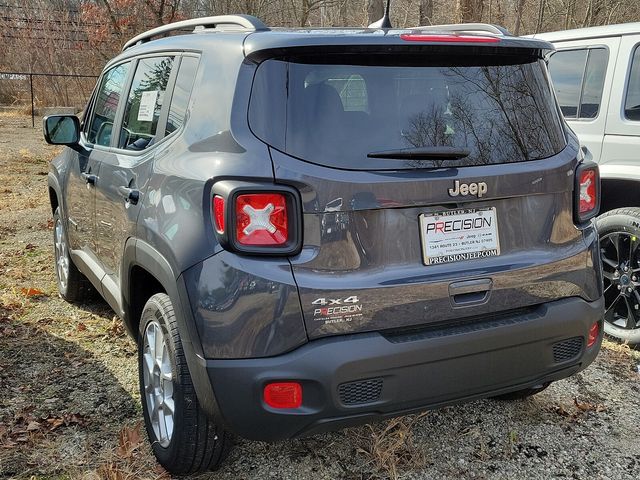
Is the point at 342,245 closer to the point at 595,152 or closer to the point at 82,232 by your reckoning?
the point at 82,232

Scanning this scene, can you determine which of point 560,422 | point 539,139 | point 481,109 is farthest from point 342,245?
point 560,422

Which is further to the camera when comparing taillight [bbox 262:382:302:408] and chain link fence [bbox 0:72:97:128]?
chain link fence [bbox 0:72:97:128]

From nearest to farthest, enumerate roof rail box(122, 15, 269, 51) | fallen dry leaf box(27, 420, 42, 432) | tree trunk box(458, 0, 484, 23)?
roof rail box(122, 15, 269, 51) < fallen dry leaf box(27, 420, 42, 432) < tree trunk box(458, 0, 484, 23)

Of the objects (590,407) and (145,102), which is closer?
(145,102)

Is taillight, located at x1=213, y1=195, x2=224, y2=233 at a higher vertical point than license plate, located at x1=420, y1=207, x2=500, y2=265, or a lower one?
higher

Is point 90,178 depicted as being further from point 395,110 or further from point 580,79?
Result: point 580,79

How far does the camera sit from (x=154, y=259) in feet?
8.26

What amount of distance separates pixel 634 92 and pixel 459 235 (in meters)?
2.57

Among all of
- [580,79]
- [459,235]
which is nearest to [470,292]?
[459,235]

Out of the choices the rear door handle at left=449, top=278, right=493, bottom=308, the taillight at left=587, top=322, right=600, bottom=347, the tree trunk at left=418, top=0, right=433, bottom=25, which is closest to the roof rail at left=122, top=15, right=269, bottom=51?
the rear door handle at left=449, top=278, right=493, bottom=308

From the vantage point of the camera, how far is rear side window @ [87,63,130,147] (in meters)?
3.69

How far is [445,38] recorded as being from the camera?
236 cm

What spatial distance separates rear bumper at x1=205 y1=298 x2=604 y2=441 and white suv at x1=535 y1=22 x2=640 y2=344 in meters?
2.03

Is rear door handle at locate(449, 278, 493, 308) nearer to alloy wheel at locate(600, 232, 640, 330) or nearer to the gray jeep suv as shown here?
the gray jeep suv
